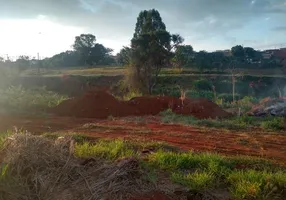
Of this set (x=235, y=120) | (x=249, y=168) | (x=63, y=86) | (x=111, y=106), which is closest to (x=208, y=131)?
(x=235, y=120)

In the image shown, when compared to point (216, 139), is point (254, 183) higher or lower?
higher

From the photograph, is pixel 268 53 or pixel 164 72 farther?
pixel 268 53

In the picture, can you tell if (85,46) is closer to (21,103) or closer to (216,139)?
(21,103)

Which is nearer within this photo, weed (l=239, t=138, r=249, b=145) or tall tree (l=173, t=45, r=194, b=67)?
weed (l=239, t=138, r=249, b=145)

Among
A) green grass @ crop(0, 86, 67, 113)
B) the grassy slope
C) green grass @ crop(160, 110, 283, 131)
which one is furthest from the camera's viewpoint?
the grassy slope

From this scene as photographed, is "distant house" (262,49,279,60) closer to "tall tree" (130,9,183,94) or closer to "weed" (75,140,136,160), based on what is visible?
"tall tree" (130,9,183,94)

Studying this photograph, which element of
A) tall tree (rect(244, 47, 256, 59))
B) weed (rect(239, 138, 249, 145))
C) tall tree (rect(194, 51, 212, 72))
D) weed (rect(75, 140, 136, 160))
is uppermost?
tall tree (rect(244, 47, 256, 59))

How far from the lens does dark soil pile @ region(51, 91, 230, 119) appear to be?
48.1 ft

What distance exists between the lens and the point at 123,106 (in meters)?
15.9

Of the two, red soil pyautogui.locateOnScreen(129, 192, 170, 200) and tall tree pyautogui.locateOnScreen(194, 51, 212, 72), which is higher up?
tall tree pyautogui.locateOnScreen(194, 51, 212, 72)

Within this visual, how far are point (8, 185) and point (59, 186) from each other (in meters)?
0.59

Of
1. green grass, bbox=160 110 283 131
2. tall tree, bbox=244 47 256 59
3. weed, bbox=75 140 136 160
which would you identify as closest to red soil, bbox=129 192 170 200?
weed, bbox=75 140 136 160

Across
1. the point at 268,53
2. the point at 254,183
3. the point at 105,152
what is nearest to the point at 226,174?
the point at 254,183

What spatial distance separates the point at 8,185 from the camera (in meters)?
4.09
